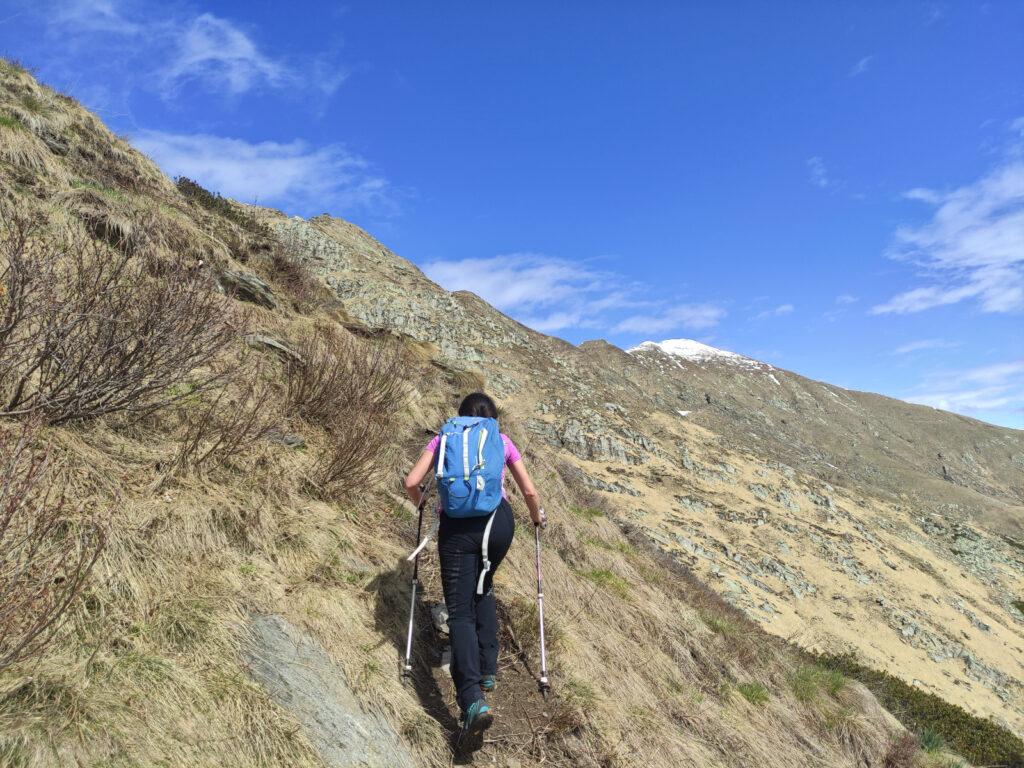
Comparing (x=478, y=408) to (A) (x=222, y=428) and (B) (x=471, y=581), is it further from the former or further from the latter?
(A) (x=222, y=428)

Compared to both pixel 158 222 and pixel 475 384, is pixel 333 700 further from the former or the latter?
pixel 475 384

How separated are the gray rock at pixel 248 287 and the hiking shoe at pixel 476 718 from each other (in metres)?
6.50

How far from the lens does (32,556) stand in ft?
7.78

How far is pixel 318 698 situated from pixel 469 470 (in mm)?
1511

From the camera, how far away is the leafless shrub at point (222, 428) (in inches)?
163

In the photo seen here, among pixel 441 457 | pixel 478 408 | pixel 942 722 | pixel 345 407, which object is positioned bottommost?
pixel 942 722

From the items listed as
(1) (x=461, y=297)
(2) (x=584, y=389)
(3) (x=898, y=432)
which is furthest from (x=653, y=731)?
(3) (x=898, y=432)

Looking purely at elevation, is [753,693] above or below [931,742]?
above

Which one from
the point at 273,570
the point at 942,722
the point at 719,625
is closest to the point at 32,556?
the point at 273,570

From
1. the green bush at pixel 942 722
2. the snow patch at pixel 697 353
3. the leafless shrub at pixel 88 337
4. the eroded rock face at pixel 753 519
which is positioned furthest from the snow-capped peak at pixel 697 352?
the leafless shrub at pixel 88 337

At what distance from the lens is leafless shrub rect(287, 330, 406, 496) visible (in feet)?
16.6

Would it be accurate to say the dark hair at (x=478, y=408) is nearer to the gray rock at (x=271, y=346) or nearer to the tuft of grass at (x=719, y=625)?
the gray rock at (x=271, y=346)

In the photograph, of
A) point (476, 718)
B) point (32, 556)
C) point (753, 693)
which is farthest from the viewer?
point (753, 693)

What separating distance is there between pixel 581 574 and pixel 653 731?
7.84 ft
